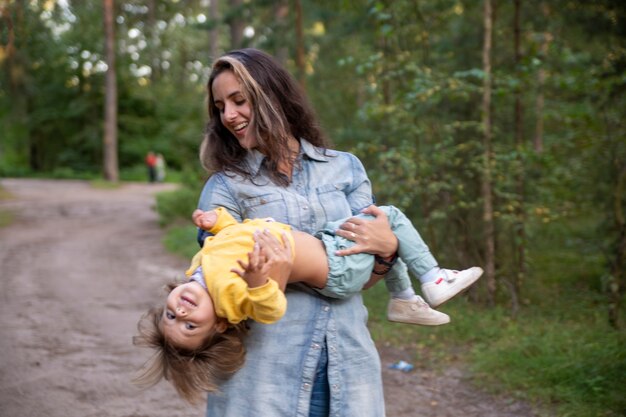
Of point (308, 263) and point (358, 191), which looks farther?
point (358, 191)

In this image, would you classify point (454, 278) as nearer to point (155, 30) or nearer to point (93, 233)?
point (93, 233)

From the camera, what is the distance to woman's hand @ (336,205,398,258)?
2.27m

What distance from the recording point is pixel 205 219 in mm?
2221

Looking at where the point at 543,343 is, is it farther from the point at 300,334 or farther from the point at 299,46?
the point at 299,46

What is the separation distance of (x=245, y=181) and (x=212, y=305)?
1.49 feet

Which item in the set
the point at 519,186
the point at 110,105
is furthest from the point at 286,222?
the point at 110,105

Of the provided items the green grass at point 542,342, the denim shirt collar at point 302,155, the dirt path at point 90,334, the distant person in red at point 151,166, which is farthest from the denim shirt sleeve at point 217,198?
the distant person in red at point 151,166

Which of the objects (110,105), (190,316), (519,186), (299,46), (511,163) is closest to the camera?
(190,316)

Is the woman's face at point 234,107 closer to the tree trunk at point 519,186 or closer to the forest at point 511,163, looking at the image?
the forest at point 511,163

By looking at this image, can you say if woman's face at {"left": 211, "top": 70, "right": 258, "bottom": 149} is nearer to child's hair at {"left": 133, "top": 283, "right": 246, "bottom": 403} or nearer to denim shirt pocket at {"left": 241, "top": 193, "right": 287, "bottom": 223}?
denim shirt pocket at {"left": 241, "top": 193, "right": 287, "bottom": 223}

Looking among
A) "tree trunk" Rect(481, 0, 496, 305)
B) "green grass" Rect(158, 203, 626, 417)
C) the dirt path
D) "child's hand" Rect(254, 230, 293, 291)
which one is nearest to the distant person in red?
the dirt path

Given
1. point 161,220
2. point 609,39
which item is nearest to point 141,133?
point 161,220

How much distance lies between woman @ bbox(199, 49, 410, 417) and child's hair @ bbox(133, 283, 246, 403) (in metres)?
0.05

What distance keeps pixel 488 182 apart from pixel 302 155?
451cm
